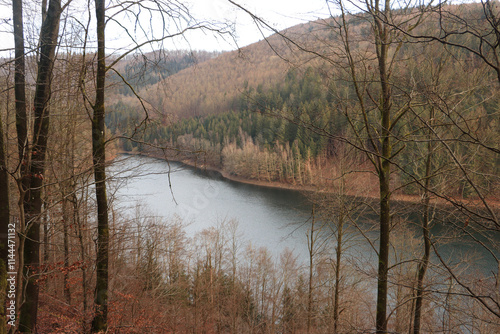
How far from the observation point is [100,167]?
2900mm

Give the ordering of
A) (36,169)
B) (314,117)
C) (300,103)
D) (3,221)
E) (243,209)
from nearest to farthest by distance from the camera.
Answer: (3,221), (314,117), (36,169), (300,103), (243,209)

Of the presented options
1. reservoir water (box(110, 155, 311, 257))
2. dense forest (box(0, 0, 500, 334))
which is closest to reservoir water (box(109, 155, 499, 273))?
reservoir water (box(110, 155, 311, 257))

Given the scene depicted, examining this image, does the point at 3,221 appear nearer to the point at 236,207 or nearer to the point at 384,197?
the point at 384,197

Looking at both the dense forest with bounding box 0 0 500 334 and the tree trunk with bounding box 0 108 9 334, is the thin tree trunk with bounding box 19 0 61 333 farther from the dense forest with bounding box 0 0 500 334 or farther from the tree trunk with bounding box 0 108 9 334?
the tree trunk with bounding box 0 108 9 334

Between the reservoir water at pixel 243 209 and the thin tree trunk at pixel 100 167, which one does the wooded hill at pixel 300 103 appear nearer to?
the thin tree trunk at pixel 100 167

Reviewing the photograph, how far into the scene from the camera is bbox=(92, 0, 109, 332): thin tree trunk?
9.03ft

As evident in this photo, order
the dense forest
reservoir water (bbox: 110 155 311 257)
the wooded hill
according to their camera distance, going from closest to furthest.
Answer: the dense forest
the wooded hill
reservoir water (bbox: 110 155 311 257)

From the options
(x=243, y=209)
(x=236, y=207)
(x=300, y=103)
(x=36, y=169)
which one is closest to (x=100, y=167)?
(x=36, y=169)

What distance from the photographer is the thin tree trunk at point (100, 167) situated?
2752mm

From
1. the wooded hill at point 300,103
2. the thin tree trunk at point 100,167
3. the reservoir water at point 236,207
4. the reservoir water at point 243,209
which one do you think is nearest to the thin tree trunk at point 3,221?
the thin tree trunk at point 100,167

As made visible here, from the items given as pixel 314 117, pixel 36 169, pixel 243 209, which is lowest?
pixel 243 209

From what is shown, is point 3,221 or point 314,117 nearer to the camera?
point 3,221

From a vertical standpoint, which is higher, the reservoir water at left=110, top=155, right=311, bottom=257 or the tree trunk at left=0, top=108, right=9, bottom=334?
the tree trunk at left=0, top=108, right=9, bottom=334

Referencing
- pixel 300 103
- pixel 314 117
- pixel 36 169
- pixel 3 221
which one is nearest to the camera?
pixel 3 221
